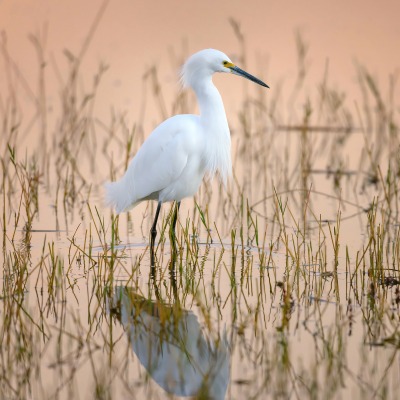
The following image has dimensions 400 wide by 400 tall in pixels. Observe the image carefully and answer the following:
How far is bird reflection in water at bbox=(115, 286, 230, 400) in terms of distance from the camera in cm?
353

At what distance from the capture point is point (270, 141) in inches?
319

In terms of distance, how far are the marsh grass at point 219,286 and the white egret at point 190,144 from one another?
0.22 meters

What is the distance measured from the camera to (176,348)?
12.8 feet

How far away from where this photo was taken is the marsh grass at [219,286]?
363 centimetres

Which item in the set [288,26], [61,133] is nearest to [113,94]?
[61,133]

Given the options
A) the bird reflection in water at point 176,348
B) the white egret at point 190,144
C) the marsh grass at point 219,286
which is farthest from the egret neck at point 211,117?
the bird reflection in water at point 176,348

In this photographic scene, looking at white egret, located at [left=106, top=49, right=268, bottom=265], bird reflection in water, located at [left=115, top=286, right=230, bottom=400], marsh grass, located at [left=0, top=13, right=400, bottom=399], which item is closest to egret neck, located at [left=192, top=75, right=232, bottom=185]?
white egret, located at [left=106, top=49, right=268, bottom=265]

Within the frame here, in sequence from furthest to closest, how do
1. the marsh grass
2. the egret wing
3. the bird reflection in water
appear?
the egret wing, the marsh grass, the bird reflection in water

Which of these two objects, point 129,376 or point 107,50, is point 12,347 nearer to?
point 129,376

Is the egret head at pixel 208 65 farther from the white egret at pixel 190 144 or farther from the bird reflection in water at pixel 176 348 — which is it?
the bird reflection in water at pixel 176 348

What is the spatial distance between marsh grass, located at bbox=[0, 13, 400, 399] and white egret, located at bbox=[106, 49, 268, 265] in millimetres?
222

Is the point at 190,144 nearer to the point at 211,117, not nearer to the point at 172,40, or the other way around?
the point at 211,117

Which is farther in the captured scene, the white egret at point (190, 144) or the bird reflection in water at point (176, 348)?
the white egret at point (190, 144)

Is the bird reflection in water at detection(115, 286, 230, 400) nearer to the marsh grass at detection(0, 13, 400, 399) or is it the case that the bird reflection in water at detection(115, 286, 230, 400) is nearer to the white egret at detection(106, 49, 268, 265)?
the marsh grass at detection(0, 13, 400, 399)
